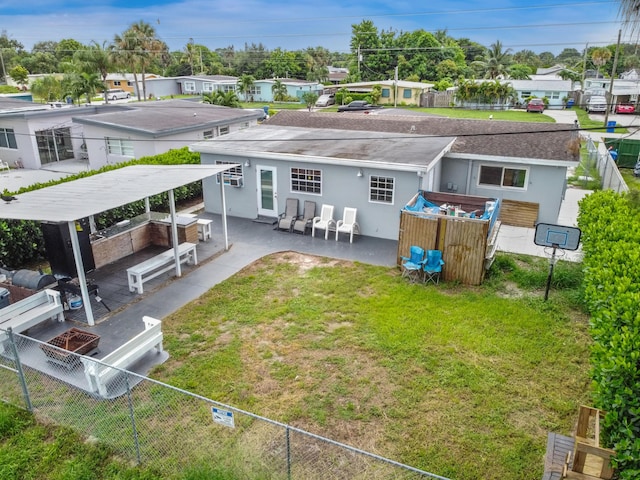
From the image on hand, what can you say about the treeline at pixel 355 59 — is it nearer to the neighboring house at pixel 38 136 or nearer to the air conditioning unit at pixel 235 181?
the neighboring house at pixel 38 136

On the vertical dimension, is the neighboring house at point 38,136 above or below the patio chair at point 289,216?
above

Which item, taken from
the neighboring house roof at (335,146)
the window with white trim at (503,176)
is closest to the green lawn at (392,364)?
the neighboring house roof at (335,146)

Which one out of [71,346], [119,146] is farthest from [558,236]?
[119,146]

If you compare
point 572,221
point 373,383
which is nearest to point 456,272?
point 373,383

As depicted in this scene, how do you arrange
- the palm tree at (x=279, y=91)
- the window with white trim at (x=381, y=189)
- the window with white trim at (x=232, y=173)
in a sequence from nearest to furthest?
the window with white trim at (x=381, y=189), the window with white trim at (x=232, y=173), the palm tree at (x=279, y=91)

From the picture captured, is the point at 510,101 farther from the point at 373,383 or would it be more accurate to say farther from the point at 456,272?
the point at 373,383

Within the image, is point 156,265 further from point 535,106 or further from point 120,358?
point 535,106

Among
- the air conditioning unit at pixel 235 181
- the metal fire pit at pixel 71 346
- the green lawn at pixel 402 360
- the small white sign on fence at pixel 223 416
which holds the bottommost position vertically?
the green lawn at pixel 402 360
